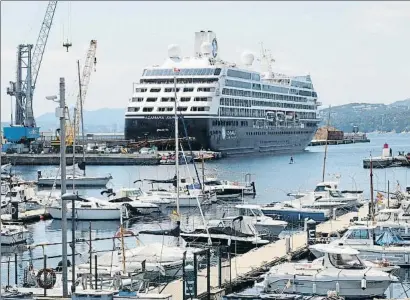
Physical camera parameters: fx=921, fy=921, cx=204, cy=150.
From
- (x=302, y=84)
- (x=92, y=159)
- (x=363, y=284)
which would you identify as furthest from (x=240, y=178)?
(x=302, y=84)

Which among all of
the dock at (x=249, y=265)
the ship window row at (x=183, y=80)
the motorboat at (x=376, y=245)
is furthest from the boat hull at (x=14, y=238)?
the ship window row at (x=183, y=80)

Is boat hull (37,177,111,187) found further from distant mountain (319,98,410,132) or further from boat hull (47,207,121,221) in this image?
distant mountain (319,98,410,132)

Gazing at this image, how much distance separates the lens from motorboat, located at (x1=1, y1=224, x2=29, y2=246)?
116 ft

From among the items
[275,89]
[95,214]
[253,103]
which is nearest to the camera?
[95,214]

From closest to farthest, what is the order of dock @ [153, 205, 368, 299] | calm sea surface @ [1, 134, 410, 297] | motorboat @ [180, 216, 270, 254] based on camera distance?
dock @ [153, 205, 368, 299], motorboat @ [180, 216, 270, 254], calm sea surface @ [1, 134, 410, 297]

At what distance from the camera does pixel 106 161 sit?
108938mm

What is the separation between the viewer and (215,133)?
353 feet

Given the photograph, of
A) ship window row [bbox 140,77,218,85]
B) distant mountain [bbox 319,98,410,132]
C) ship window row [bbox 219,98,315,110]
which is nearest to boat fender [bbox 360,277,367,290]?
ship window row [bbox 140,77,218,85]

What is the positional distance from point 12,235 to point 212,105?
238ft

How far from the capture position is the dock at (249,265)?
849 inches

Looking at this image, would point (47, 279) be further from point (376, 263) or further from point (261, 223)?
point (261, 223)

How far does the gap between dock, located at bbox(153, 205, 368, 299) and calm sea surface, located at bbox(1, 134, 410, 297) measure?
12.9 feet

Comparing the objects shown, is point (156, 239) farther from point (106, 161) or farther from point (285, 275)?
point (106, 161)

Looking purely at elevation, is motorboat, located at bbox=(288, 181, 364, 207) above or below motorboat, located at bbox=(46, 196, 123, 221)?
above
